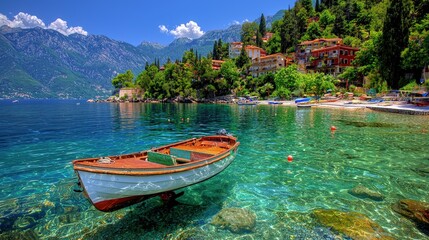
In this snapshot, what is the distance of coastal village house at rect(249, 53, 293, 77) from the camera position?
342ft

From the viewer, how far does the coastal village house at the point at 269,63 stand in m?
104

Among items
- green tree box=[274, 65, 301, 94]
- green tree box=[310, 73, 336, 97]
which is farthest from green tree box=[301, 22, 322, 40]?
green tree box=[310, 73, 336, 97]

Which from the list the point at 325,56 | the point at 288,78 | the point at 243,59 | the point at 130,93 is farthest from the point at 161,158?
the point at 130,93

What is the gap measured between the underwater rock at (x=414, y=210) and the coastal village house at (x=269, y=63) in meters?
98.6

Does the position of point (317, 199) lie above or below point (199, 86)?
below

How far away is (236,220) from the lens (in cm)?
890

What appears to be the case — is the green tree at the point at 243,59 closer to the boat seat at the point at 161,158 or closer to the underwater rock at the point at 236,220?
the boat seat at the point at 161,158

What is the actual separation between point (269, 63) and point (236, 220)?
342 feet

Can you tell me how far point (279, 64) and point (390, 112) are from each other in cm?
6247

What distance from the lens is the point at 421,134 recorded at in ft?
81.3

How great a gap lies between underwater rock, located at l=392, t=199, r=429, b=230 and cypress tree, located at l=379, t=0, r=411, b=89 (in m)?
67.8

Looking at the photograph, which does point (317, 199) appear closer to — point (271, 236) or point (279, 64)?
point (271, 236)

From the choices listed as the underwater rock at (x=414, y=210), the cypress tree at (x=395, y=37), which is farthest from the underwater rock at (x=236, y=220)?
the cypress tree at (x=395, y=37)

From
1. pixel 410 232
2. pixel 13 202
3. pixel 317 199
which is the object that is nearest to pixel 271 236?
pixel 317 199
